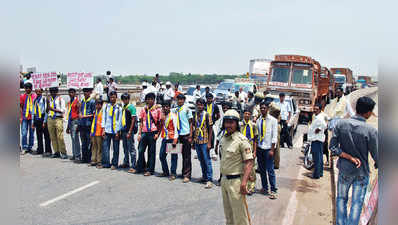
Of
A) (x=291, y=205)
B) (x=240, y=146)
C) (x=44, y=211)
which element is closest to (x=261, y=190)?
(x=291, y=205)

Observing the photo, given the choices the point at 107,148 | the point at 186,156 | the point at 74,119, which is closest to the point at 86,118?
the point at 74,119

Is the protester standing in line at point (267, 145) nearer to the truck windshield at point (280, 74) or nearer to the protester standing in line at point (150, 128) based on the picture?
the protester standing in line at point (150, 128)

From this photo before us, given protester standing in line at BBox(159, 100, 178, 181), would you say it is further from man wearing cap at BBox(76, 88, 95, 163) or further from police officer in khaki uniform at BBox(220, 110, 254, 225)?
police officer in khaki uniform at BBox(220, 110, 254, 225)

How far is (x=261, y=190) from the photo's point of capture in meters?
6.98

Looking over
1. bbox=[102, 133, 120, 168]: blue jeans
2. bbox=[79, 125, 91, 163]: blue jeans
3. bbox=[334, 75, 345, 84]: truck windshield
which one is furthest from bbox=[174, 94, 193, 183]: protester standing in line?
bbox=[334, 75, 345, 84]: truck windshield

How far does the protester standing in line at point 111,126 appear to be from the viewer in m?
8.33

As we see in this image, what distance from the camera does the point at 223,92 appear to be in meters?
26.4

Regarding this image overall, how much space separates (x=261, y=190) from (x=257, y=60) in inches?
1005

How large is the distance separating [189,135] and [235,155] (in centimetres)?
326

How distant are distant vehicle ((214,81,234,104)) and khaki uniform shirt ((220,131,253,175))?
68.2ft

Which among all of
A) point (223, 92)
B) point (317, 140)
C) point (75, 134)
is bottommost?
point (75, 134)

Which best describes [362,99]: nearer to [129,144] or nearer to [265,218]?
[265,218]

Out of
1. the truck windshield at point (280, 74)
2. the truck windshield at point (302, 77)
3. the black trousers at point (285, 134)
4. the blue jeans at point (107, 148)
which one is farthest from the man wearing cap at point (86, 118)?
the truck windshield at point (302, 77)

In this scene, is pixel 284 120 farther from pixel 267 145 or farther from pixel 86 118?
pixel 86 118
